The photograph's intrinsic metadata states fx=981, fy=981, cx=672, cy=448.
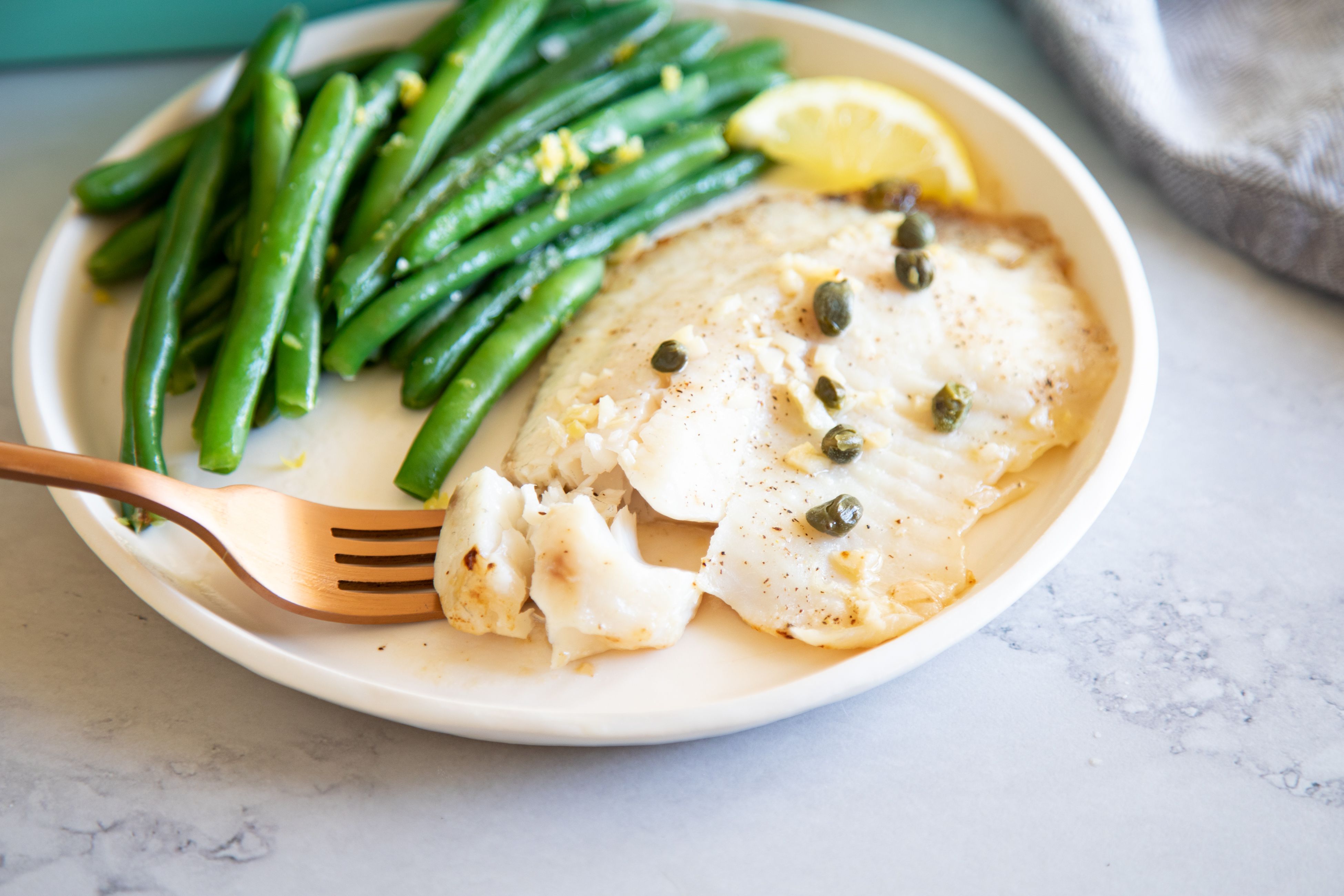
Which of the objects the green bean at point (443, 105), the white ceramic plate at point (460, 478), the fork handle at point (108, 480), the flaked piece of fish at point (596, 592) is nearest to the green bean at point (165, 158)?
the white ceramic plate at point (460, 478)

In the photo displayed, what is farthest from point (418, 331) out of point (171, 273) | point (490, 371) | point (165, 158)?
point (165, 158)

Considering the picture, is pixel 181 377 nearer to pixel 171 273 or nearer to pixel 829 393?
pixel 171 273

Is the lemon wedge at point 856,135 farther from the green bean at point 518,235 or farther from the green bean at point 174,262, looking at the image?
the green bean at point 174,262

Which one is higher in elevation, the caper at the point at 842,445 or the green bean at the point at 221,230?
the green bean at the point at 221,230

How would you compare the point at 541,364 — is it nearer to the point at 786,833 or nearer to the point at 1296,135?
the point at 786,833

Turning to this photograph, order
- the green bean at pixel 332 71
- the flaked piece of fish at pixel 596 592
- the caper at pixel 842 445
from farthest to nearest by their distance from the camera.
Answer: the green bean at pixel 332 71 < the caper at pixel 842 445 < the flaked piece of fish at pixel 596 592

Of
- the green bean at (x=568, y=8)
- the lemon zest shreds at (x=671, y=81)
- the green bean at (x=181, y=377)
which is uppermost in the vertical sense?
the green bean at (x=568, y=8)

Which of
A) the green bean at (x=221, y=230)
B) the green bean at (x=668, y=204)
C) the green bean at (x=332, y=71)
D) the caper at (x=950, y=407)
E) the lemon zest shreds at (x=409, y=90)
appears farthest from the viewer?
the green bean at (x=332, y=71)
